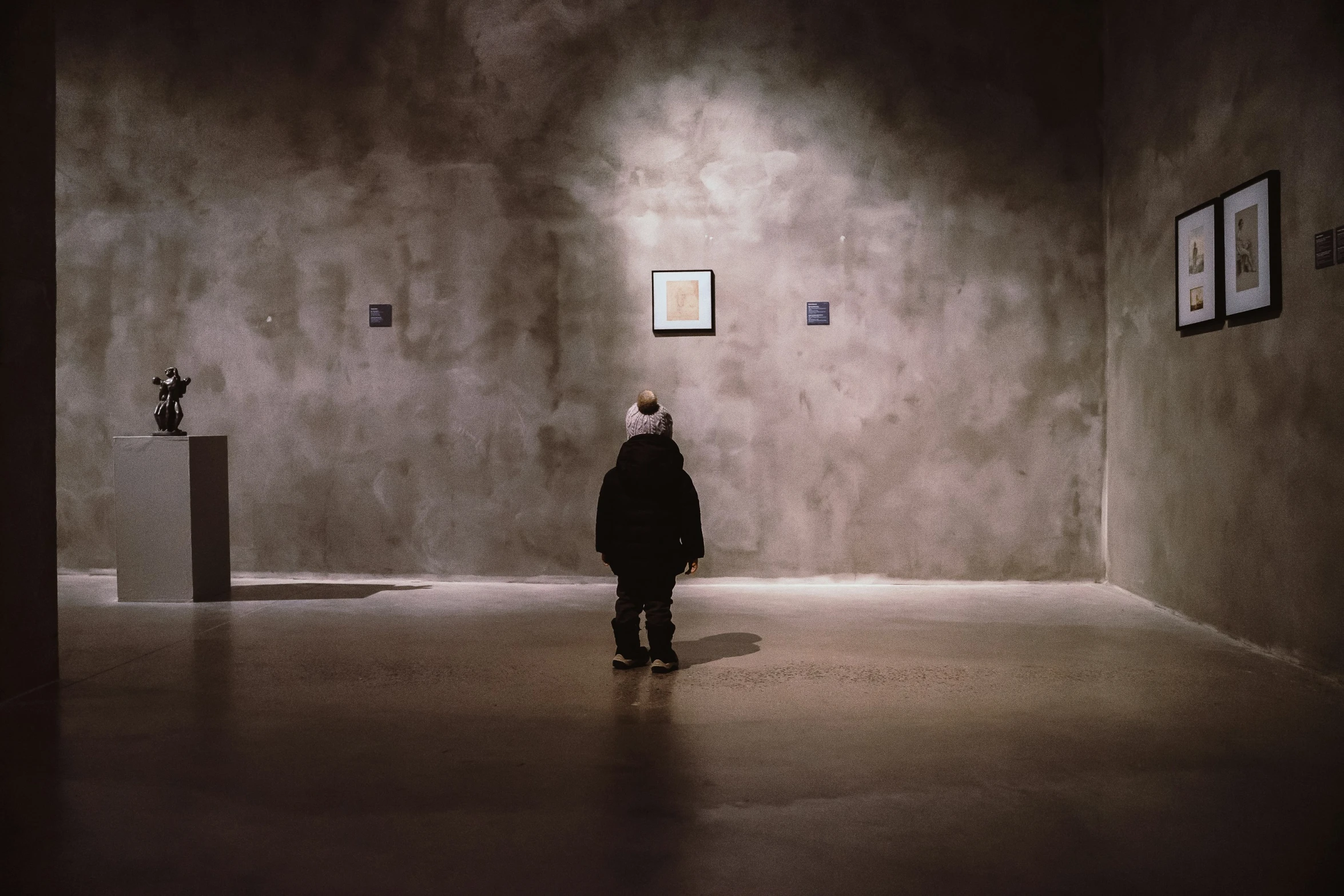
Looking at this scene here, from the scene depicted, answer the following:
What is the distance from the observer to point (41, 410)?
4188 mm

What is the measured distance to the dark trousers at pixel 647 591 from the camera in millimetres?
4340

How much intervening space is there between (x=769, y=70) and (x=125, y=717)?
5037 millimetres

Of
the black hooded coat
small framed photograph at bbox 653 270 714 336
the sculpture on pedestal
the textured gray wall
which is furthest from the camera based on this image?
small framed photograph at bbox 653 270 714 336

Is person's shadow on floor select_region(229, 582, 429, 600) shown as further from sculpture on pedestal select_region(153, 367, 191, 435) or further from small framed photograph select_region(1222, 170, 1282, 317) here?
small framed photograph select_region(1222, 170, 1282, 317)

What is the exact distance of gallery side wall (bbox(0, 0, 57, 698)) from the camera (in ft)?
13.1

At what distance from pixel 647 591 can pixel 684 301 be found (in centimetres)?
273

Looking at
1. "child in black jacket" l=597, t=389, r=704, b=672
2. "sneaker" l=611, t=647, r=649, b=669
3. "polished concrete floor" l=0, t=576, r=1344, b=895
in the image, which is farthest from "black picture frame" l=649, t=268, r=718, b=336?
"sneaker" l=611, t=647, r=649, b=669

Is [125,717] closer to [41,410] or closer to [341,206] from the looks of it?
[41,410]

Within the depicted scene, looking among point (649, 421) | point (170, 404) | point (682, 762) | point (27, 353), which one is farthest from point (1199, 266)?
point (170, 404)

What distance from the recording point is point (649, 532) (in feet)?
14.2

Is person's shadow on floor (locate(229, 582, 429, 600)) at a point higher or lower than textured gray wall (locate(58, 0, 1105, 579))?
lower

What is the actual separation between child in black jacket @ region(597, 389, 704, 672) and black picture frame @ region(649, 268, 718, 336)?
89.6 inches

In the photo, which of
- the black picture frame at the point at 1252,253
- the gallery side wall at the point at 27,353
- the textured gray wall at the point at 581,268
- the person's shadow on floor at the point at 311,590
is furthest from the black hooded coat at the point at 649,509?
the black picture frame at the point at 1252,253

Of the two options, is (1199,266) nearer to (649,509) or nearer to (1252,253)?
(1252,253)
